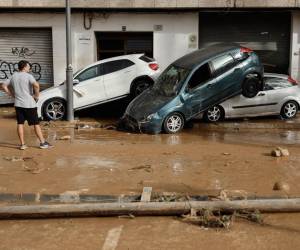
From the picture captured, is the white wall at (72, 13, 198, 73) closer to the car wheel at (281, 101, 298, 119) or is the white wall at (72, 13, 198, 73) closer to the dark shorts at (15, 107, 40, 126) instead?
the car wheel at (281, 101, 298, 119)

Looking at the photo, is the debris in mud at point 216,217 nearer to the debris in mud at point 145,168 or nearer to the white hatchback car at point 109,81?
the debris in mud at point 145,168

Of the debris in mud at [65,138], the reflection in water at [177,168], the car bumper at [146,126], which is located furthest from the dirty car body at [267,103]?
the reflection in water at [177,168]

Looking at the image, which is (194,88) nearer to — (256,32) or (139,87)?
(139,87)

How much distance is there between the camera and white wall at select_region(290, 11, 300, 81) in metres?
18.5

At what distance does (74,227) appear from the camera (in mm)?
6570

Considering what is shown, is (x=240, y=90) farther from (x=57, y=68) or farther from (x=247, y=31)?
(x=57, y=68)

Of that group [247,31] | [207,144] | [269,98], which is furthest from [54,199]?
[247,31]

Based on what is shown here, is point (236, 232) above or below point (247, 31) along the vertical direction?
below

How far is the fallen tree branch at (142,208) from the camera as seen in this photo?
6.81 meters

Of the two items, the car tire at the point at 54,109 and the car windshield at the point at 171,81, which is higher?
the car windshield at the point at 171,81

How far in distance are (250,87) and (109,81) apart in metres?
4.03

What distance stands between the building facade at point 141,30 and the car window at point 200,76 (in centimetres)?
465

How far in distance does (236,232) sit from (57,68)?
13627mm

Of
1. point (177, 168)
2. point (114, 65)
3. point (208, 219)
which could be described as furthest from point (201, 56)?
point (208, 219)
